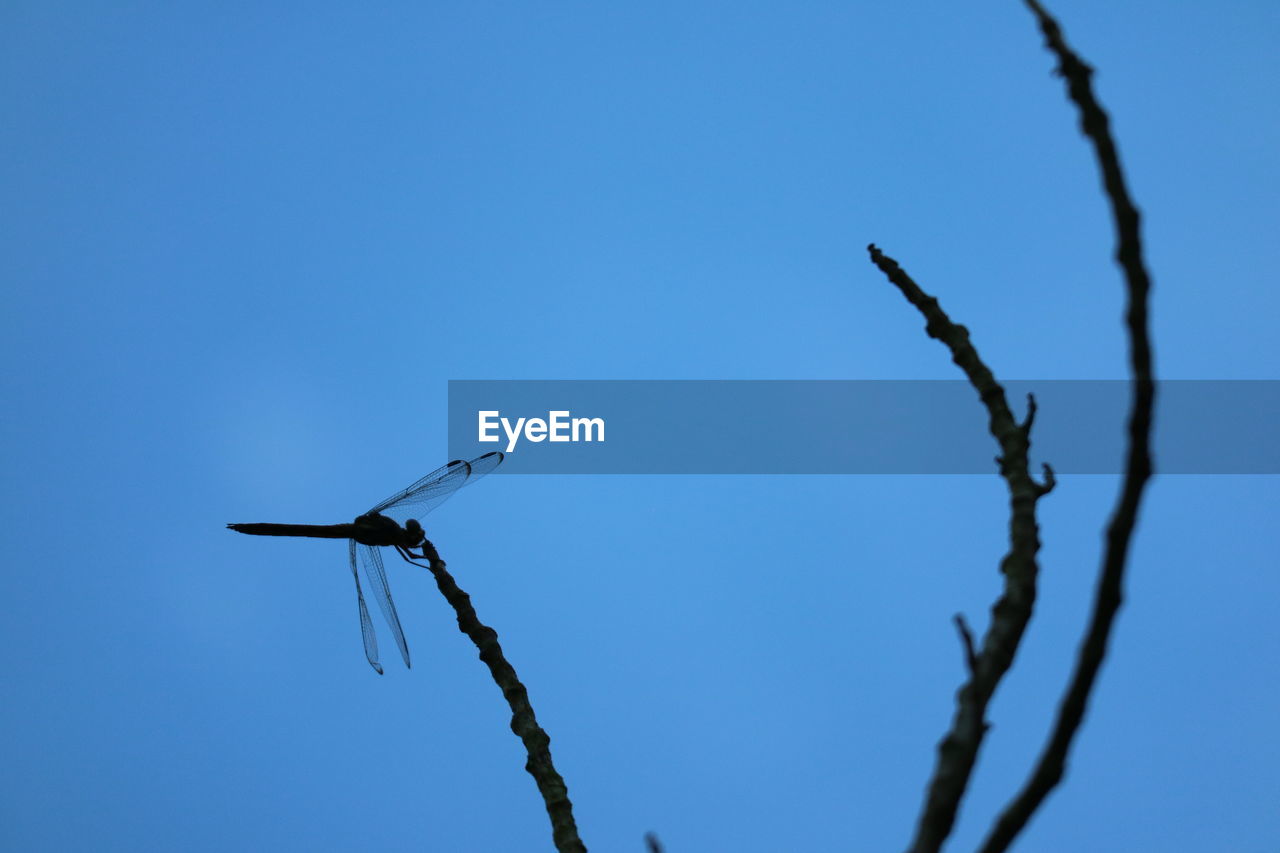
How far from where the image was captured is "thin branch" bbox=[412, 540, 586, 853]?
3326 millimetres

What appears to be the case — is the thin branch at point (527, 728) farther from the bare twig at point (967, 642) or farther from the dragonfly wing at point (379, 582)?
the dragonfly wing at point (379, 582)

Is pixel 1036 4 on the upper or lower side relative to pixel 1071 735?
upper

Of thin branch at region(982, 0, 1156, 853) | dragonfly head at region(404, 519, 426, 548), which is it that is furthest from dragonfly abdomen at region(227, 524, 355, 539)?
thin branch at region(982, 0, 1156, 853)

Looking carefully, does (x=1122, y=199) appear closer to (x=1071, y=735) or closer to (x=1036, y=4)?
(x=1036, y=4)

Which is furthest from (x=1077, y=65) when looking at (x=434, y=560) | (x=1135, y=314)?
(x=434, y=560)

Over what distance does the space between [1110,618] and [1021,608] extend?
71 cm

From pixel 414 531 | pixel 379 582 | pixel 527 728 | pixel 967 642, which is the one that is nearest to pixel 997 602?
pixel 967 642

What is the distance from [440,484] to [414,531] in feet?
10.6

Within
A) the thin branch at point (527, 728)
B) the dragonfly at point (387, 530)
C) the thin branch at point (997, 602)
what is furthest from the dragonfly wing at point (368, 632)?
the thin branch at point (997, 602)

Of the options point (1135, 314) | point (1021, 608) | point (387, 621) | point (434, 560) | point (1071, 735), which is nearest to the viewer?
point (1135, 314)

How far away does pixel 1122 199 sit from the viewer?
1.77m

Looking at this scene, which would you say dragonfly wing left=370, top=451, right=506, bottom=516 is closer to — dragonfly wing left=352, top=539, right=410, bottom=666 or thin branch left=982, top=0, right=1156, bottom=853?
dragonfly wing left=352, top=539, right=410, bottom=666

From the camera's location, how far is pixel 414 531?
5.87 m

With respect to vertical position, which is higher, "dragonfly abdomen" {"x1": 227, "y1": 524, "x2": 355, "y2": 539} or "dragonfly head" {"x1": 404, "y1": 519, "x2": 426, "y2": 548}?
"dragonfly abdomen" {"x1": 227, "y1": 524, "x2": 355, "y2": 539}
